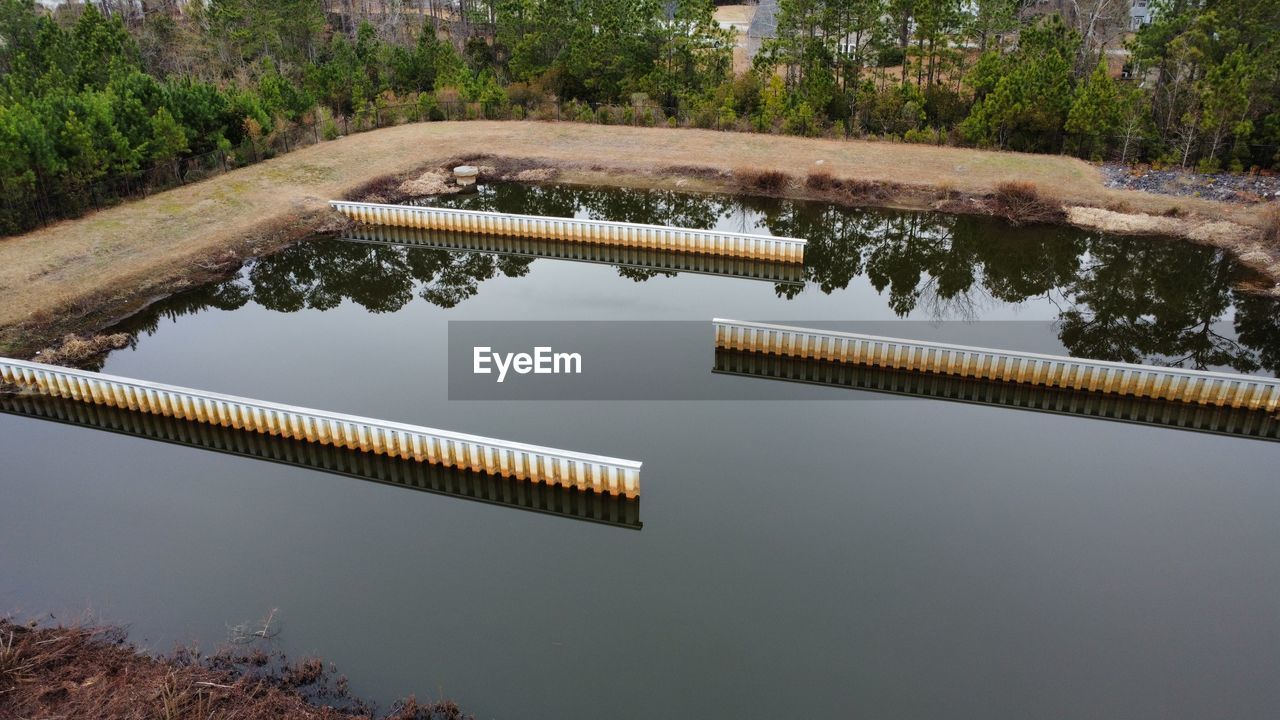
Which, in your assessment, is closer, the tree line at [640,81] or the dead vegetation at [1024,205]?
the dead vegetation at [1024,205]

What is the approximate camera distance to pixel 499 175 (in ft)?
122

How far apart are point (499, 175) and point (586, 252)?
33.4 feet

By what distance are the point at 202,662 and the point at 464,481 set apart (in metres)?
5.81

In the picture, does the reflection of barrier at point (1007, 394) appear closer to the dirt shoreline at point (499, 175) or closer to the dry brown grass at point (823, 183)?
the dirt shoreline at point (499, 175)

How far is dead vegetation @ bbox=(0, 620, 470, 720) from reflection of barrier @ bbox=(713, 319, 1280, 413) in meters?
12.6

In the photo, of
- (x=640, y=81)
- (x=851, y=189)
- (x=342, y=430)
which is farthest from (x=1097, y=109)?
(x=342, y=430)

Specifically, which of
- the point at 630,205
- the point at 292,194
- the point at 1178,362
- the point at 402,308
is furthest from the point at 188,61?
the point at 1178,362

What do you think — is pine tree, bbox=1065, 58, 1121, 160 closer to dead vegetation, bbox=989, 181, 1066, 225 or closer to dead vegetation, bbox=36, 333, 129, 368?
dead vegetation, bbox=989, 181, 1066, 225

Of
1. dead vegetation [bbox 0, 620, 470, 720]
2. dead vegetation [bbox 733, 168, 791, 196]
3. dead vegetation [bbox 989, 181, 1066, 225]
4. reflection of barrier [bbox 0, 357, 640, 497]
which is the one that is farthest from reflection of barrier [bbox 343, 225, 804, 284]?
dead vegetation [bbox 0, 620, 470, 720]

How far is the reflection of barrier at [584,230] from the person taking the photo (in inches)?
1100

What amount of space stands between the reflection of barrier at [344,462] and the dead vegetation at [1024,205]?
22438 millimetres

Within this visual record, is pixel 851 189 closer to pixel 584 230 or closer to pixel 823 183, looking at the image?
pixel 823 183

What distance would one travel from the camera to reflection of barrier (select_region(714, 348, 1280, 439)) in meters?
18.7

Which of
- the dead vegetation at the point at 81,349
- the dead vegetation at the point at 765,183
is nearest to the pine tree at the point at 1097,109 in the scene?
the dead vegetation at the point at 765,183
